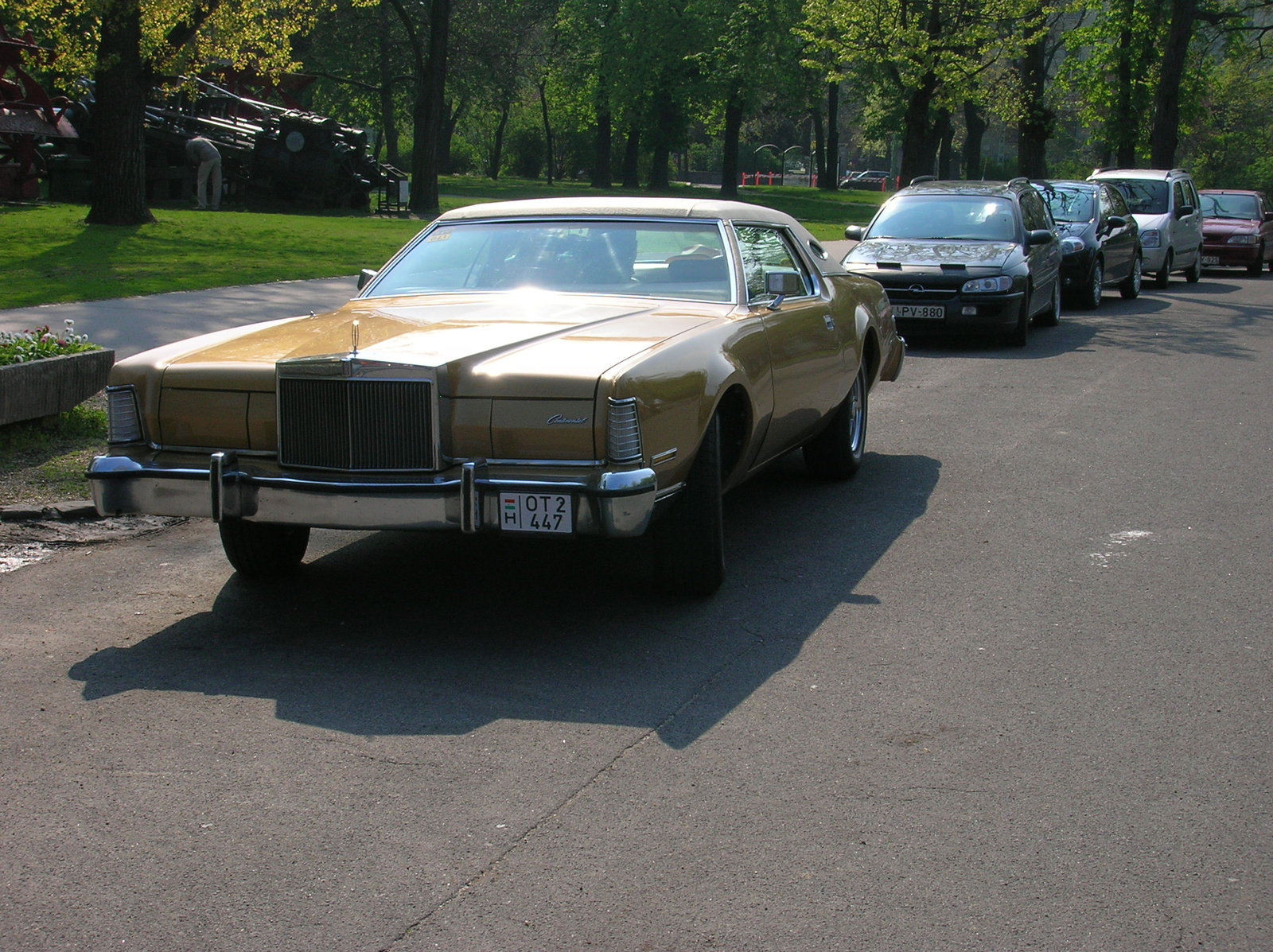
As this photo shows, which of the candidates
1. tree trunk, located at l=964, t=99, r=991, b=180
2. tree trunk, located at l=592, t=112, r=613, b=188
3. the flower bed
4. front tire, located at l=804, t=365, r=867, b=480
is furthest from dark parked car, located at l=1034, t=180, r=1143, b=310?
tree trunk, located at l=592, t=112, r=613, b=188

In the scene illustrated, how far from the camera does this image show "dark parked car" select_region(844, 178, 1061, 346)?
46.0 feet

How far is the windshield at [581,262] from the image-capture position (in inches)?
250

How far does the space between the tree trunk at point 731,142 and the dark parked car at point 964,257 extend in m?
43.1

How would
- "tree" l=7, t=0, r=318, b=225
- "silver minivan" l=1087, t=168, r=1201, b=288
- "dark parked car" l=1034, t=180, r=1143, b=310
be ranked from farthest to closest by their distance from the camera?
"silver minivan" l=1087, t=168, r=1201, b=288 < "tree" l=7, t=0, r=318, b=225 < "dark parked car" l=1034, t=180, r=1143, b=310

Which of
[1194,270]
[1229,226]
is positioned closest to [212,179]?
[1194,270]

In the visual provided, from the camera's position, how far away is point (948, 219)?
15289mm

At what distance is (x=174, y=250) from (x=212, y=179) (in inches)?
478

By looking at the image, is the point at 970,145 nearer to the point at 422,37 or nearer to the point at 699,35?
the point at 699,35

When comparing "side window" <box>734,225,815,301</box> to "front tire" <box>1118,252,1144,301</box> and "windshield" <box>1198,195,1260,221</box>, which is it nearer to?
"front tire" <box>1118,252,1144,301</box>

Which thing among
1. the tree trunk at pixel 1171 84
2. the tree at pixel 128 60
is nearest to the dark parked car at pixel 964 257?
the tree at pixel 128 60

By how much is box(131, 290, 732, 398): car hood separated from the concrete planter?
260 cm

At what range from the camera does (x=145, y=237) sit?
21234 mm

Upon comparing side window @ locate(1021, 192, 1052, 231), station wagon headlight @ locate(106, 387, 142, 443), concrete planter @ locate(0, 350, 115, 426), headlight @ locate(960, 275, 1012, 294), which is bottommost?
concrete planter @ locate(0, 350, 115, 426)

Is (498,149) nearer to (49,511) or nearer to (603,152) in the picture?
(603,152)
